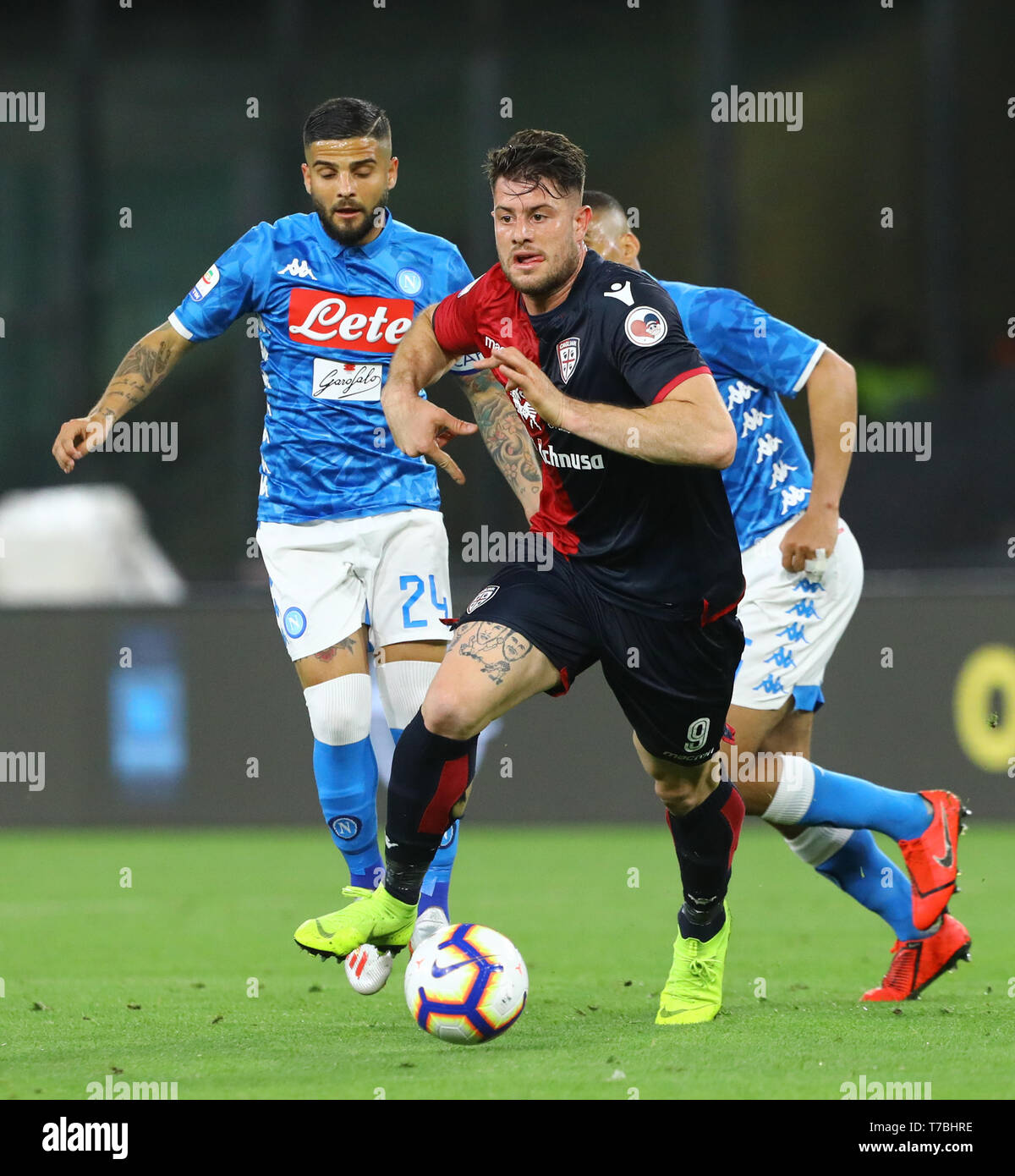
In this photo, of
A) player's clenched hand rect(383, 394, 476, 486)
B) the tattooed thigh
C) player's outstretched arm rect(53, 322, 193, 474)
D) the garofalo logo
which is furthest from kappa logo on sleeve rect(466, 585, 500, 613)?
the garofalo logo

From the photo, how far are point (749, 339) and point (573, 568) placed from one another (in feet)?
3.65

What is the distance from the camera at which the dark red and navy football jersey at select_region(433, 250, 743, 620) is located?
4.69 m

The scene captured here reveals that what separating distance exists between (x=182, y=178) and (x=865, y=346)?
5.09 m

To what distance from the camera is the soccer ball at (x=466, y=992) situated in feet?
15.1

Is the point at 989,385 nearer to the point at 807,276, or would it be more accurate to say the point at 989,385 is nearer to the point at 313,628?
the point at 807,276

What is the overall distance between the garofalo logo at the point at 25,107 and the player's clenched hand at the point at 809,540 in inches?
371

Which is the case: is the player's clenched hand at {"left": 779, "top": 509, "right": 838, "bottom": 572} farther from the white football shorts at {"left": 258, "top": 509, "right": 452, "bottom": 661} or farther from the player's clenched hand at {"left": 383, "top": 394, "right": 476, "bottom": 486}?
the player's clenched hand at {"left": 383, "top": 394, "right": 476, "bottom": 486}

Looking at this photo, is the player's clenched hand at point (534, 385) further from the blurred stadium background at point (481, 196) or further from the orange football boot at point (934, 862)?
the blurred stadium background at point (481, 196)

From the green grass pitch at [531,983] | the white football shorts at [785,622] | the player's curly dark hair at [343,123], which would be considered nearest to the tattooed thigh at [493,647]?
the green grass pitch at [531,983]

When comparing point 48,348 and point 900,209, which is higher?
point 900,209

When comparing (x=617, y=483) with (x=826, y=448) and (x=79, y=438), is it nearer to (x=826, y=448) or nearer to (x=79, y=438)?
(x=826, y=448)

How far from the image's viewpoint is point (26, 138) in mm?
13773

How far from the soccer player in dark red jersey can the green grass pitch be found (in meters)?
0.45

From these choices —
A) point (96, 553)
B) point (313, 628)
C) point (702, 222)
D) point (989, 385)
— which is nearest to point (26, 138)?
point (96, 553)
